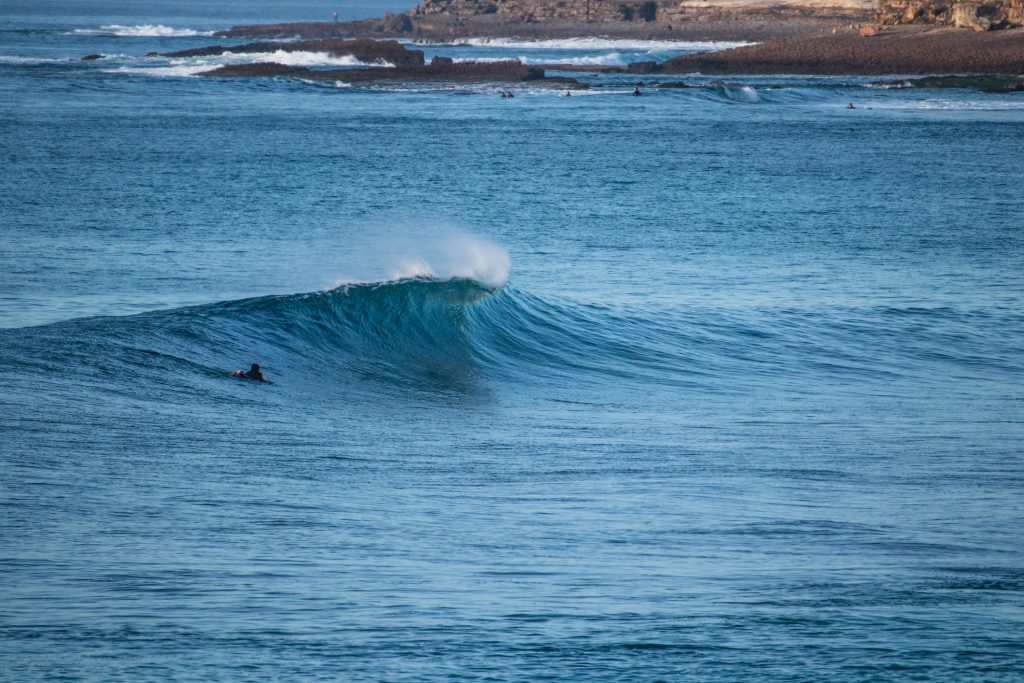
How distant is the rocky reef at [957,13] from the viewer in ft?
300

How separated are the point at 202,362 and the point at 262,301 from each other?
3.01 meters

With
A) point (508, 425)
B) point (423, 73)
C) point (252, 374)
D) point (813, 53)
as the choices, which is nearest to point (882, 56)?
point (813, 53)

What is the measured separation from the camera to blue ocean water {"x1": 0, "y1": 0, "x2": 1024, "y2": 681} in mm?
8477

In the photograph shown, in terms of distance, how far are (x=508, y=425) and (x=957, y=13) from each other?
8805 centimetres

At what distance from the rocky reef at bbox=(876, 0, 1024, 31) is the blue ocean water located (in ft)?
177

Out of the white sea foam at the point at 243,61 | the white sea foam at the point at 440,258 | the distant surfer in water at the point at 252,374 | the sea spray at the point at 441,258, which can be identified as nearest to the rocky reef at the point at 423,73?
the white sea foam at the point at 243,61

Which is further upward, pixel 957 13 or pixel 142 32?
pixel 142 32

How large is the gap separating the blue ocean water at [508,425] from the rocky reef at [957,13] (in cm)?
5396

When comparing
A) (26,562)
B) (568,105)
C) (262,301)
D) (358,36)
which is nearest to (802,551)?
(26,562)

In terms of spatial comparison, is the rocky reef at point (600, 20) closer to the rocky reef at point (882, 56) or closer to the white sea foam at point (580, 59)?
the white sea foam at point (580, 59)

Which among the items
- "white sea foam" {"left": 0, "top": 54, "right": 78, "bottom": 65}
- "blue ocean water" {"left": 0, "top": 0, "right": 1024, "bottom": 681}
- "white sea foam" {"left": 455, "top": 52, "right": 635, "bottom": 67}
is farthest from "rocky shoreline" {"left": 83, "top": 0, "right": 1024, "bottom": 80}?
"blue ocean water" {"left": 0, "top": 0, "right": 1024, "bottom": 681}

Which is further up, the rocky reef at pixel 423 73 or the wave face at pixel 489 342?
the rocky reef at pixel 423 73

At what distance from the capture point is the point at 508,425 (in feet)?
51.1

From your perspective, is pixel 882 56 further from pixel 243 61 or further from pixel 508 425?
pixel 508 425
